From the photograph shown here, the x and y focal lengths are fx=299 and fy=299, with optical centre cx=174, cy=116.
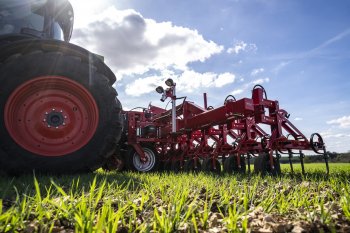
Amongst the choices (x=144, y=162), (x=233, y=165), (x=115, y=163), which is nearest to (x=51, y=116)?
(x=233, y=165)

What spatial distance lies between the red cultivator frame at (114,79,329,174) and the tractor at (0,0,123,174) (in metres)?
2.49

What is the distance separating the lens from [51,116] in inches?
130

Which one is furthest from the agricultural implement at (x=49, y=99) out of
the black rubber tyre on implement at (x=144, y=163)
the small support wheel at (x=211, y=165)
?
the black rubber tyre on implement at (x=144, y=163)

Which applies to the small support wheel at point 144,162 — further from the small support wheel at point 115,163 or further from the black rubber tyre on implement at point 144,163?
the small support wheel at point 115,163

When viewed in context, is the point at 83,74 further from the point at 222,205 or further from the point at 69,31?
the point at 222,205

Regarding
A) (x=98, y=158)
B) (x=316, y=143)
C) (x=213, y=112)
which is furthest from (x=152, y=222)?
(x=316, y=143)

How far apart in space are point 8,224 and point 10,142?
2.01m

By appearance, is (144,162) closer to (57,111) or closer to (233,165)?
(233,165)

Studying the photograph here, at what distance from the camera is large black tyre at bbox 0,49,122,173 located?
3055 mm

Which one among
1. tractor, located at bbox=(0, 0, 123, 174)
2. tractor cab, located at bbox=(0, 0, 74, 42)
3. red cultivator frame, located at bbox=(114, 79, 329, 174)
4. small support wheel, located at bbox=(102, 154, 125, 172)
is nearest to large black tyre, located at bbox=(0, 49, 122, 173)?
tractor, located at bbox=(0, 0, 123, 174)

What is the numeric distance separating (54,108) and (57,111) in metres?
0.06

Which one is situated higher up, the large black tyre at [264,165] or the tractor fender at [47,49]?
the tractor fender at [47,49]

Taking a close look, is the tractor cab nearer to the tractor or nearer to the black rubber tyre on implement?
A: the tractor

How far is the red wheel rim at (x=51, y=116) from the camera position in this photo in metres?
3.18
